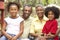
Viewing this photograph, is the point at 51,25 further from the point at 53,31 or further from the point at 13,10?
the point at 13,10

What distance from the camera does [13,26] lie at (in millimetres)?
2953

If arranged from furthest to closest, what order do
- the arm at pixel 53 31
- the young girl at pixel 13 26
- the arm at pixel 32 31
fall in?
the arm at pixel 32 31, the young girl at pixel 13 26, the arm at pixel 53 31

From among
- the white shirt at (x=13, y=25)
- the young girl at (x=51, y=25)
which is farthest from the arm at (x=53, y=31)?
the white shirt at (x=13, y=25)

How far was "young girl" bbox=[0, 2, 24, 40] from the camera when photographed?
2.84 meters

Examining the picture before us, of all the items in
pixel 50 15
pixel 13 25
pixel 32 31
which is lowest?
pixel 32 31

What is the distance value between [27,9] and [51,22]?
65 centimetres

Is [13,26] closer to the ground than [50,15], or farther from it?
closer to the ground

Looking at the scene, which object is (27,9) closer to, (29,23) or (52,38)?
(29,23)

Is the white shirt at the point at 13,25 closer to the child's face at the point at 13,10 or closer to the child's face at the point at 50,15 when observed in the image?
the child's face at the point at 13,10

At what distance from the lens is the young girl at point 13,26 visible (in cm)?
284

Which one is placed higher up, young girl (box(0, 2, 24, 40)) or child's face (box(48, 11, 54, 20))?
child's face (box(48, 11, 54, 20))

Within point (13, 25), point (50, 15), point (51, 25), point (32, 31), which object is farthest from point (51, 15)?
point (13, 25)

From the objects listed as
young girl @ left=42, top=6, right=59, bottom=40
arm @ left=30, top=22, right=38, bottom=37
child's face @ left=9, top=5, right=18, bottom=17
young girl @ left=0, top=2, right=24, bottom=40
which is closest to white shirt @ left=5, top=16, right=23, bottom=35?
young girl @ left=0, top=2, right=24, bottom=40

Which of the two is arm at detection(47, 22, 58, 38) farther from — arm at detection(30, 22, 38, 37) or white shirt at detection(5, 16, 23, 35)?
white shirt at detection(5, 16, 23, 35)
